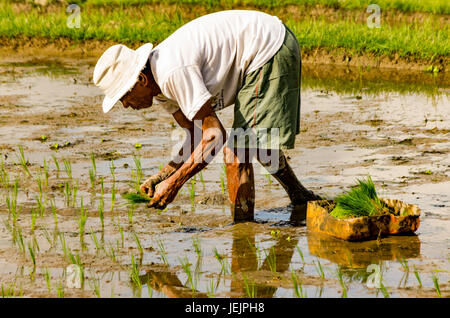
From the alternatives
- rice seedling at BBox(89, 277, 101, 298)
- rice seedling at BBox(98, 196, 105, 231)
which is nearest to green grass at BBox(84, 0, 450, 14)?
rice seedling at BBox(98, 196, 105, 231)

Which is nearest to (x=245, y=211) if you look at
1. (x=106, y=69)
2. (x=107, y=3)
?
(x=106, y=69)

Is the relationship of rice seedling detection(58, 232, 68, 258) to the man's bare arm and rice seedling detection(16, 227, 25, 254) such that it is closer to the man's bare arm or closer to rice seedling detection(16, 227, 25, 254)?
rice seedling detection(16, 227, 25, 254)

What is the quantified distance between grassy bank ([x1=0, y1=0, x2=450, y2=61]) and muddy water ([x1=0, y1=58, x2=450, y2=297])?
1.08m

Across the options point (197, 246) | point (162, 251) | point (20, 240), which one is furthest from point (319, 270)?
point (20, 240)

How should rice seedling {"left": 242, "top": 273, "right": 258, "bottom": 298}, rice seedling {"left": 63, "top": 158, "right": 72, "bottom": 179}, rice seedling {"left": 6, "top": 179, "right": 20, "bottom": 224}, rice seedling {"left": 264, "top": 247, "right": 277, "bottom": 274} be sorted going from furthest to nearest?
rice seedling {"left": 63, "top": 158, "right": 72, "bottom": 179}, rice seedling {"left": 6, "top": 179, "right": 20, "bottom": 224}, rice seedling {"left": 264, "top": 247, "right": 277, "bottom": 274}, rice seedling {"left": 242, "top": 273, "right": 258, "bottom": 298}

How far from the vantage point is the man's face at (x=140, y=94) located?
12.9 ft

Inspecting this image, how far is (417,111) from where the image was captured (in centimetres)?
758

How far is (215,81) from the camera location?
159 inches

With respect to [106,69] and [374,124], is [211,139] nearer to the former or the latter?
[106,69]

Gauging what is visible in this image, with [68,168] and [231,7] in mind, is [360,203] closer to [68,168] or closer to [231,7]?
[68,168]

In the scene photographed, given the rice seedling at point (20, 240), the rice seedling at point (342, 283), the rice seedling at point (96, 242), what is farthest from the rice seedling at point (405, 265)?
the rice seedling at point (20, 240)

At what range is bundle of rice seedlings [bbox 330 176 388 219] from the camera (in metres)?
4.23

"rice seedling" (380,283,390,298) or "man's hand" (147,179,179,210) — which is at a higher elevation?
"man's hand" (147,179,179,210)

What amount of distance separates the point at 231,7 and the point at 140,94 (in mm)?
7879
